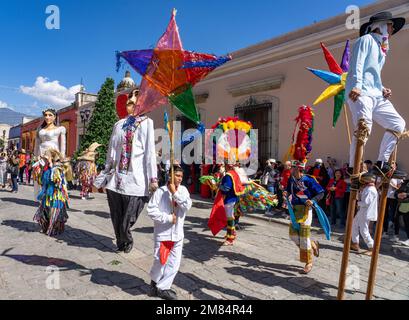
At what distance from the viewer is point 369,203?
17.3ft

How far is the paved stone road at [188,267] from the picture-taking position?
3.31 m

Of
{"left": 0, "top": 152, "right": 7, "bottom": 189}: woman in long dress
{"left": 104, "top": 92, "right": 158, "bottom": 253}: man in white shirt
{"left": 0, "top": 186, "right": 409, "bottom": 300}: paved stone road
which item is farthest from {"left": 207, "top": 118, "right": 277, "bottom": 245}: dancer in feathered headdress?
{"left": 0, "top": 152, "right": 7, "bottom": 189}: woman in long dress

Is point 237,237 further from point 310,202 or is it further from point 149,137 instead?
point 149,137

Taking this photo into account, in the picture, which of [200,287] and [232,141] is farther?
[232,141]

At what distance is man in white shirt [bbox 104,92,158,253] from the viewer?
4.22m

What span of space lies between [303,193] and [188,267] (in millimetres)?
1883

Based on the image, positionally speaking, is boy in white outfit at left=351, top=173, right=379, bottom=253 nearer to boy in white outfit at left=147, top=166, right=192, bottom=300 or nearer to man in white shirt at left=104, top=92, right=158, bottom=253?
boy in white outfit at left=147, top=166, right=192, bottom=300

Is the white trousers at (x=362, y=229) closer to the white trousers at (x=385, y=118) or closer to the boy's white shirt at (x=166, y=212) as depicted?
the white trousers at (x=385, y=118)

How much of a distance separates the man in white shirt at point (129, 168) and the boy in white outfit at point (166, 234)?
3.26 feet

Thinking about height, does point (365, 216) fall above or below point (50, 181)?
below
